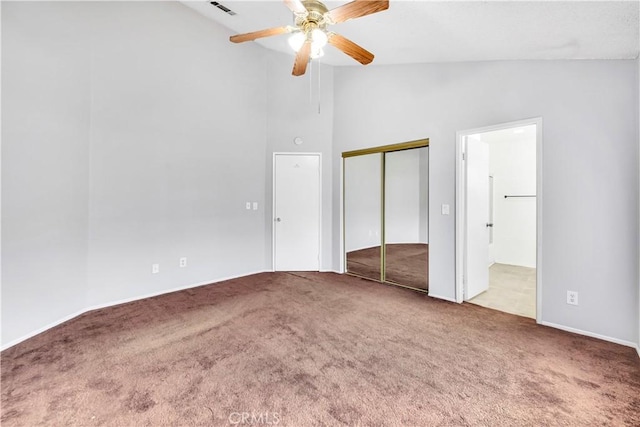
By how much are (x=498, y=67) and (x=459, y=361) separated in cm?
289

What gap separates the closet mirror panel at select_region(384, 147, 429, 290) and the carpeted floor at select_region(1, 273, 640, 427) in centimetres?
120

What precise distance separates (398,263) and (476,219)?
1420 millimetres

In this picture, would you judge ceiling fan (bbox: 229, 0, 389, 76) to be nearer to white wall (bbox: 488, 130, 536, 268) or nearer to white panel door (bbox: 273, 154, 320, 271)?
white panel door (bbox: 273, 154, 320, 271)

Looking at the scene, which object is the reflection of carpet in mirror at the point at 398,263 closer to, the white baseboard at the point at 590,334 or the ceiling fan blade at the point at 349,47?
the white baseboard at the point at 590,334

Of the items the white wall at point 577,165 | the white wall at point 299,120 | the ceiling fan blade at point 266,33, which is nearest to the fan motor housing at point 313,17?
the ceiling fan blade at point 266,33

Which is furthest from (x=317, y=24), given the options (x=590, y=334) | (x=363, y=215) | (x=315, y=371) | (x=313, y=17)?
(x=590, y=334)

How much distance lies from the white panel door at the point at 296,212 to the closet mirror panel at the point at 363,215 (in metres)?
0.52

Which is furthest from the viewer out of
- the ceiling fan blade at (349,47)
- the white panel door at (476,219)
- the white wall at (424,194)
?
the white wall at (424,194)

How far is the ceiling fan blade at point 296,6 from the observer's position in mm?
1869

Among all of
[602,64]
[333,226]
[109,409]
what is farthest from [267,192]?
[602,64]

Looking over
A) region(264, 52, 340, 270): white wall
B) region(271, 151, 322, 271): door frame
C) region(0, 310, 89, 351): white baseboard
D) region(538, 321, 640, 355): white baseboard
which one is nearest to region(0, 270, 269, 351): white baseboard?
region(0, 310, 89, 351): white baseboard

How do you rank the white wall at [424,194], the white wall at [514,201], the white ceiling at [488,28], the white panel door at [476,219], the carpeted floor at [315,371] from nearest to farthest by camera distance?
the carpeted floor at [315,371] → the white ceiling at [488,28] → the white panel door at [476,219] → the white wall at [424,194] → the white wall at [514,201]

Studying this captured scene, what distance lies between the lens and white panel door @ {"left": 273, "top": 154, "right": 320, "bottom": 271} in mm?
4641

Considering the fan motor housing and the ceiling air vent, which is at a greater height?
the ceiling air vent
